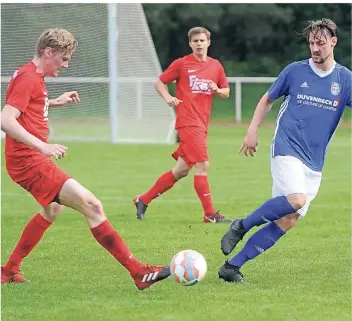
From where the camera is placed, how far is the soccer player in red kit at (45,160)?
6637 millimetres

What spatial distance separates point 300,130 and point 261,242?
2.77 ft

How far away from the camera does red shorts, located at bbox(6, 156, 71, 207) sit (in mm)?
6703

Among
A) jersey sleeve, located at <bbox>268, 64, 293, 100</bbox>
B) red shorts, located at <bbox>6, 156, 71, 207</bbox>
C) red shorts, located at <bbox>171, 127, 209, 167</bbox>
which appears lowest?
red shorts, located at <bbox>171, 127, 209, 167</bbox>

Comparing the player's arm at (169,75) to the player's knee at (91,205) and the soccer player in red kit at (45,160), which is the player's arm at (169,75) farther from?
the player's knee at (91,205)

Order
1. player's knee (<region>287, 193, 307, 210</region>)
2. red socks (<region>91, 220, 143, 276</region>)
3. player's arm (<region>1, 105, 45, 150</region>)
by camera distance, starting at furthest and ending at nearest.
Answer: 1. player's knee (<region>287, 193, 307, 210</region>)
2. red socks (<region>91, 220, 143, 276</region>)
3. player's arm (<region>1, 105, 45, 150</region>)

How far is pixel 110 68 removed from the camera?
2094 cm

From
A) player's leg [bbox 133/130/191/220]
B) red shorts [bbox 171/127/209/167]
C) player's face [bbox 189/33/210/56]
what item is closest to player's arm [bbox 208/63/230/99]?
player's face [bbox 189/33/210/56]

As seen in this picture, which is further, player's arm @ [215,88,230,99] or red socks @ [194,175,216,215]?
player's arm @ [215,88,230,99]

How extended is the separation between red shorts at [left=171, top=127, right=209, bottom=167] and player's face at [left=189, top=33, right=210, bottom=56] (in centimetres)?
86

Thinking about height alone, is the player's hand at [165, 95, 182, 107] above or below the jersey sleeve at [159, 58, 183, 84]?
below

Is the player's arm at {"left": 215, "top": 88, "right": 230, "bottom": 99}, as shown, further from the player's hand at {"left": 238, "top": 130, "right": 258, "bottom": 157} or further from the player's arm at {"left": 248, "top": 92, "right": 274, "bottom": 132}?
the player's hand at {"left": 238, "top": 130, "right": 258, "bottom": 157}

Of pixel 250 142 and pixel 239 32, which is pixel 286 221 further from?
pixel 239 32

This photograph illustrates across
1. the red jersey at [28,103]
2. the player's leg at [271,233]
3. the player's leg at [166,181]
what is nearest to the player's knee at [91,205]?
the red jersey at [28,103]

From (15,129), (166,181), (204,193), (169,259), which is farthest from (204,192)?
(15,129)
